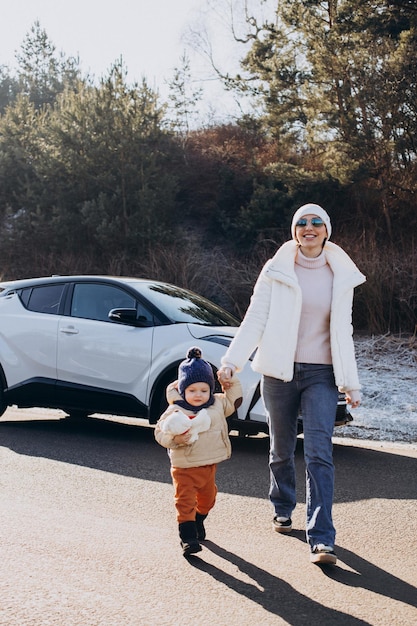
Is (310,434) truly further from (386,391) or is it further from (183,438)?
(386,391)

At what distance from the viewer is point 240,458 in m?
7.88

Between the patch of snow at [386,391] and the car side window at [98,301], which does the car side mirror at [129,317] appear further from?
the patch of snow at [386,391]

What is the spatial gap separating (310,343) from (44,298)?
5146 millimetres

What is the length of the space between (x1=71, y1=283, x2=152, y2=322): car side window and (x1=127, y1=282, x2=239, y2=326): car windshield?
0.59 ft

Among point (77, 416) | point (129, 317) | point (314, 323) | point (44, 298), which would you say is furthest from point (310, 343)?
point (77, 416)

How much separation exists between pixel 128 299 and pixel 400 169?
1478cm

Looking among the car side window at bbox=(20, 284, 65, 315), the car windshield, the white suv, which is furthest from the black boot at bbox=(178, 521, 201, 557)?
the car side window at bbox=(20, 284, 65, 315)

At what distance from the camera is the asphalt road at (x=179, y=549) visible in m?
4.06

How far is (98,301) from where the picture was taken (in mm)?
9211

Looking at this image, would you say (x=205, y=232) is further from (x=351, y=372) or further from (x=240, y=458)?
(x=351, y=372)

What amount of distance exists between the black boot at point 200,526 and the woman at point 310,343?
0.66m

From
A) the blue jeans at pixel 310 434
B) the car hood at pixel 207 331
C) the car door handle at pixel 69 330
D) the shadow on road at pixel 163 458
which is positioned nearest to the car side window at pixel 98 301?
the car door handle at pixel 69 330

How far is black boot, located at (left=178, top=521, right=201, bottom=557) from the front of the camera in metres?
4.90

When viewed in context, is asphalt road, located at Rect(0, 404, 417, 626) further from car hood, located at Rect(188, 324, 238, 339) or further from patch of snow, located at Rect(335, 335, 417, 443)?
patch of snow, located at Rect(335, 335, 417, 443)
